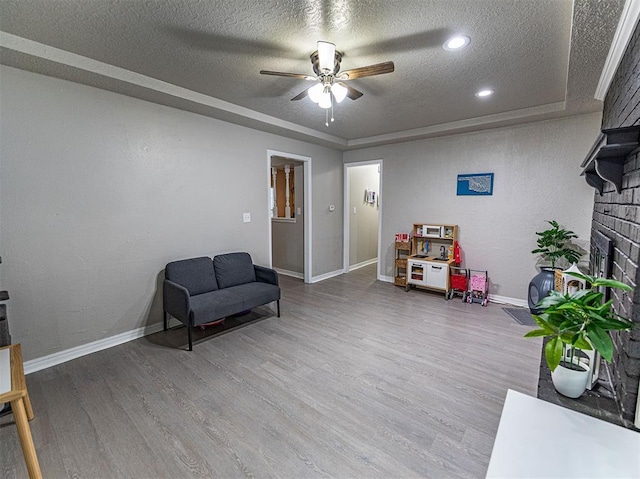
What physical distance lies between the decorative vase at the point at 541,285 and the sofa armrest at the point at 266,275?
10.4 ft

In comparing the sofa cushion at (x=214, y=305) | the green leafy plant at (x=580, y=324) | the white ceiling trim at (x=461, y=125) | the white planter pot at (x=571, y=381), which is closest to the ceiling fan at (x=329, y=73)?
the green leafy plant at (x=580, y=324)

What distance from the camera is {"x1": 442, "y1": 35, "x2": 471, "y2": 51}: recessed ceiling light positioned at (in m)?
2.09

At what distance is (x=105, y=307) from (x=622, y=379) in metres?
3.82

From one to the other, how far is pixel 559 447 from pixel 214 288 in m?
3.23

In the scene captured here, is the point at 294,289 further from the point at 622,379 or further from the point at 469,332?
the point at 622,379

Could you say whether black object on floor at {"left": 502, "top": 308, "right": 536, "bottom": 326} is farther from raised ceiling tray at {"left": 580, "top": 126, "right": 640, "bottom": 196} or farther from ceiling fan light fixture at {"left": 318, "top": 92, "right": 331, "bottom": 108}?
ceiling fan light fixture at {"left": 318, "top": 92, "right": 331, "bottom": 108}

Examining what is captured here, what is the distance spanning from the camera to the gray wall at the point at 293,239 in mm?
5434

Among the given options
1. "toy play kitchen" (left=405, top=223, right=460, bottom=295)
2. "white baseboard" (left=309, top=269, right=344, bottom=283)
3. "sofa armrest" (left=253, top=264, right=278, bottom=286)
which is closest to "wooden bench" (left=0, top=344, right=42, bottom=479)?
"sofa armrest" (left=253, top=264, right=278, bottom=286)

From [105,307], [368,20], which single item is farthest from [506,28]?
[105,307]

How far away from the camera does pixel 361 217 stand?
6555 millimetres

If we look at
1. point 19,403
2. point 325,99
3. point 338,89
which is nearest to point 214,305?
point 19,403

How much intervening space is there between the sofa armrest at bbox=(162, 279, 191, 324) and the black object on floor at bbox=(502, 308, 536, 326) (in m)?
3.76

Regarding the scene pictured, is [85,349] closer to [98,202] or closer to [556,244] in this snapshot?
[98,202]

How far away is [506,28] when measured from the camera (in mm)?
1974
